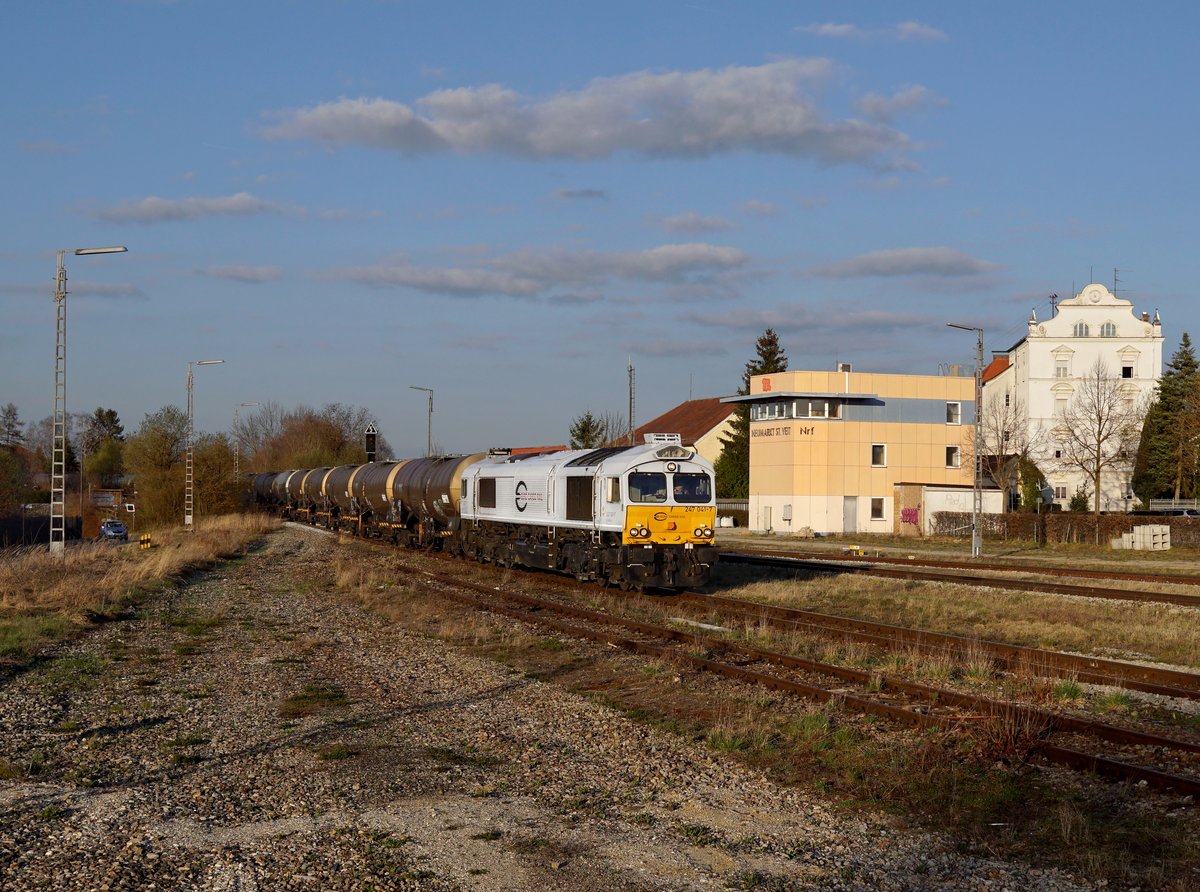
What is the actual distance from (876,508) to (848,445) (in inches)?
151

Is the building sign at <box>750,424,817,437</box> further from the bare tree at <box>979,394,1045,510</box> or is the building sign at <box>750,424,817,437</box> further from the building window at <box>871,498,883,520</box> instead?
the bare tree at <box>979,394,1045,510</box>

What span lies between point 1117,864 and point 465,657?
34.8ft

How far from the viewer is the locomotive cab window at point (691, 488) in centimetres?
2461

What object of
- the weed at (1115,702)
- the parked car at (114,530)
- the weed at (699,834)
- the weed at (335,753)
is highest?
the weed at (1115,702)

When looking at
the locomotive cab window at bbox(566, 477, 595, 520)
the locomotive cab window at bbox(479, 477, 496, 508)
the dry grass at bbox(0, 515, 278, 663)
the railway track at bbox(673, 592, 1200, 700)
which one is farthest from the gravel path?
the locomotive cab window at bbox(479, 477, 496, 508)

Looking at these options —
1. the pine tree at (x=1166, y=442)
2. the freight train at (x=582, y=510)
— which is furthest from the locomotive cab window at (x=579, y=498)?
the pine tree at (x=1166, y=442)

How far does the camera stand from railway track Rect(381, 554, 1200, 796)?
971 cm

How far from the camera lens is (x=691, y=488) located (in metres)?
24.9

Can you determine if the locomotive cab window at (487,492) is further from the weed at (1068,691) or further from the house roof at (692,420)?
the house roof at (692,420)

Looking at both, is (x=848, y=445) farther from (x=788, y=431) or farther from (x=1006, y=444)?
(x=1006, y=444)

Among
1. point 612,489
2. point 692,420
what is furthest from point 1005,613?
point 692,420

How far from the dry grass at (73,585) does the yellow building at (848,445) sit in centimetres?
2985

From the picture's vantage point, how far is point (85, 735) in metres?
11.0

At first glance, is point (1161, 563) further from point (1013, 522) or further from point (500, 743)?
point (500, 743)
